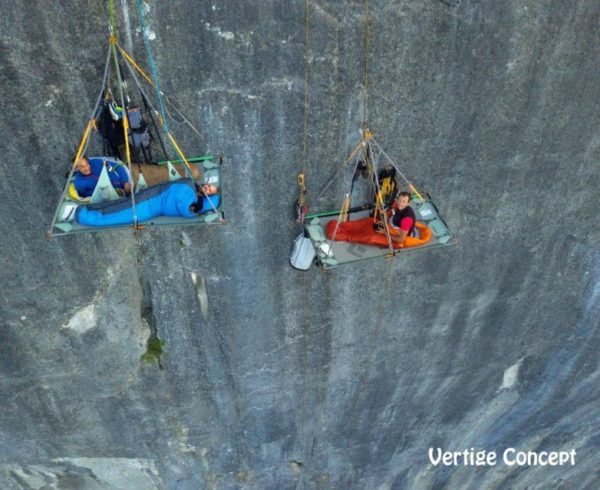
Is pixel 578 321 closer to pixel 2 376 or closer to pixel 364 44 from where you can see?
pixel 364 44

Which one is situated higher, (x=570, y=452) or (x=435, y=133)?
(x=435, y=133)

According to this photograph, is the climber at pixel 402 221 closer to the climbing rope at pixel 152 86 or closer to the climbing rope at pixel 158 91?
the climbing rope at pixel 158 91

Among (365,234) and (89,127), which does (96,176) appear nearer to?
(89,127)

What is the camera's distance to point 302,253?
5.07m

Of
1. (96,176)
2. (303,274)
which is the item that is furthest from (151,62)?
(303,274)

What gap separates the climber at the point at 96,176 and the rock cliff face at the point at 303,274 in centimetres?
30

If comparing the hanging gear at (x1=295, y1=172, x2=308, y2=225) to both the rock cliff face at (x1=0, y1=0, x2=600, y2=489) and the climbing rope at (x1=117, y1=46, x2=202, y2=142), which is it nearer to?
the rock cliff face at (x1=0, y1=0, x2=600, y2=489)

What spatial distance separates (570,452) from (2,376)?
8.99 m

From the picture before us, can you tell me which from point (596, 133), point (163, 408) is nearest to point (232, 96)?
point (596, 133)

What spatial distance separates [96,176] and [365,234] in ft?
7.65

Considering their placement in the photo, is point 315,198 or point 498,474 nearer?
point 315,198

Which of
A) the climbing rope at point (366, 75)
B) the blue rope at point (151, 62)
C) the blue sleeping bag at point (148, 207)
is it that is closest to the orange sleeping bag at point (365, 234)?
the climbing rope at point (366, 75)

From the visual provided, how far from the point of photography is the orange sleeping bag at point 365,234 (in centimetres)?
453

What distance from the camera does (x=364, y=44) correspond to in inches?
166
